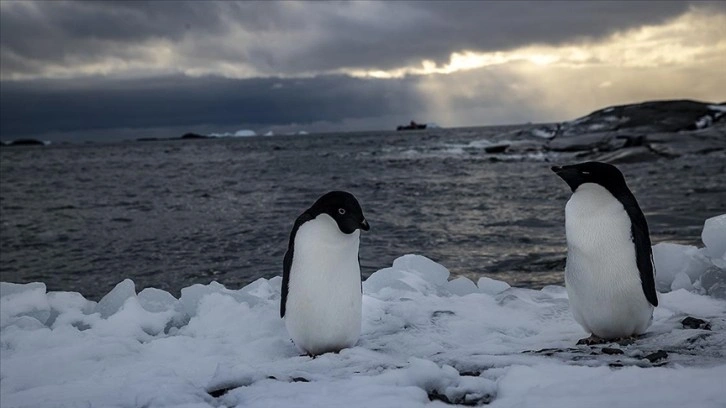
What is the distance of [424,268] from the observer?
21.7 feet

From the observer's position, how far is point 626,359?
3.46 metres

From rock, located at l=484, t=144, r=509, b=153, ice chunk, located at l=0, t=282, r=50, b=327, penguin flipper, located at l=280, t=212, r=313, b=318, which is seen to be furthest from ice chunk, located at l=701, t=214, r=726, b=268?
rock, located at l=484, t=144, r=509, b=153

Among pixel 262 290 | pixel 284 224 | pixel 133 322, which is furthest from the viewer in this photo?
pixel 284 224

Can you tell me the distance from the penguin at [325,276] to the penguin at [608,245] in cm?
135

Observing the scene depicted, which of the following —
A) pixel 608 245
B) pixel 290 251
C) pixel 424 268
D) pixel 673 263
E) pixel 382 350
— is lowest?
pixel 382 350

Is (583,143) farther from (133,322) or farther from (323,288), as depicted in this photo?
(323,288)

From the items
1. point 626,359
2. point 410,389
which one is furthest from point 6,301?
point 626,359

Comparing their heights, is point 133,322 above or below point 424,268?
below

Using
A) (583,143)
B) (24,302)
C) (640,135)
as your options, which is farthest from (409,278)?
(583,143)

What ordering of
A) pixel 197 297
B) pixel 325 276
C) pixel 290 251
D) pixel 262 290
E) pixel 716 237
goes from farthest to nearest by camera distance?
1. pixel 262 290
2. pixel 716 237
3. pixel 197 297
4. pixel 290 251
5. pixel 325 276

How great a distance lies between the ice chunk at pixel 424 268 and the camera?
6547 mm

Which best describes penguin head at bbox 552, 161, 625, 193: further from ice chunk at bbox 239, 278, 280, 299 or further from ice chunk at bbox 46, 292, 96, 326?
ice chunk at bbox 46, 292, 96, 326

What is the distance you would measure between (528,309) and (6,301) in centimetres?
480

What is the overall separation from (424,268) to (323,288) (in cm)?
264
